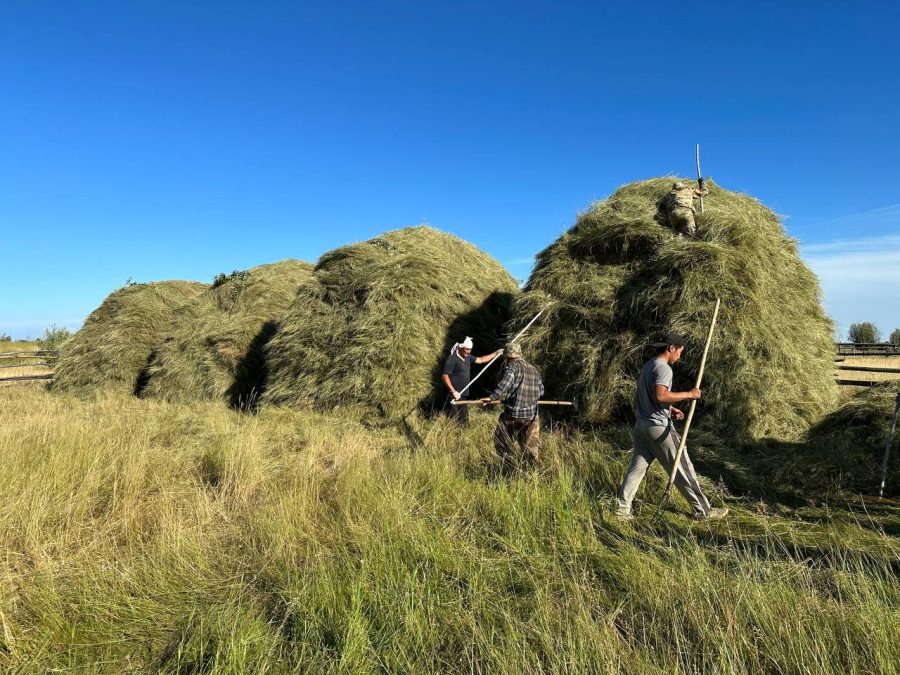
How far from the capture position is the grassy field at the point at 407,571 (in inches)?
105

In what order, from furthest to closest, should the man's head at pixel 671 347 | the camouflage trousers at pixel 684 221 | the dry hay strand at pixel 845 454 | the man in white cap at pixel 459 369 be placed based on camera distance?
the man in white cap at pixel 459 369
the camouflage trousers at pixel 684 221
the dry hay strand at pixel 845 454
the man's head at pixel 671 347

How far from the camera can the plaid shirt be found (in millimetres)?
→ 6148

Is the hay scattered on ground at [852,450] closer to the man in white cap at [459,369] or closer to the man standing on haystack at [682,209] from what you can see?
the man standing on haystack at [682,209]

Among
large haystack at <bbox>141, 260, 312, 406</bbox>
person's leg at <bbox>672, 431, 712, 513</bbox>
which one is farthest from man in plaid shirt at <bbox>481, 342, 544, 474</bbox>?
large haystack at <bbox>141, 260, 312, 406</bbox>

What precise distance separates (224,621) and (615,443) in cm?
525

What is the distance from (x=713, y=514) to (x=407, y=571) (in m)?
3.01

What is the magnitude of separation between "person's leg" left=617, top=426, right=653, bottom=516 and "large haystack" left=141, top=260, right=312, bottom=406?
795 cm

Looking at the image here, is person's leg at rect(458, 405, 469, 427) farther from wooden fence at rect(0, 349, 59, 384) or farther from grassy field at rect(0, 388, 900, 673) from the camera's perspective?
wooden fence at rect(0, 349, 59, 384)

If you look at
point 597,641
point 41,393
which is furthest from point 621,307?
point 41,393

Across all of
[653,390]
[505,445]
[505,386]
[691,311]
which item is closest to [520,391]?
[505,386]

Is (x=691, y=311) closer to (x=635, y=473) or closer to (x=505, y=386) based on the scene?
(x=505, y=386)

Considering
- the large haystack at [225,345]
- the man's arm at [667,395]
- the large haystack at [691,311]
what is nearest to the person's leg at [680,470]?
the man's arm at [667,395]

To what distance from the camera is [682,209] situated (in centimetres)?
793

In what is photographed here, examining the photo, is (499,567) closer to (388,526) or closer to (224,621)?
(388,526)
